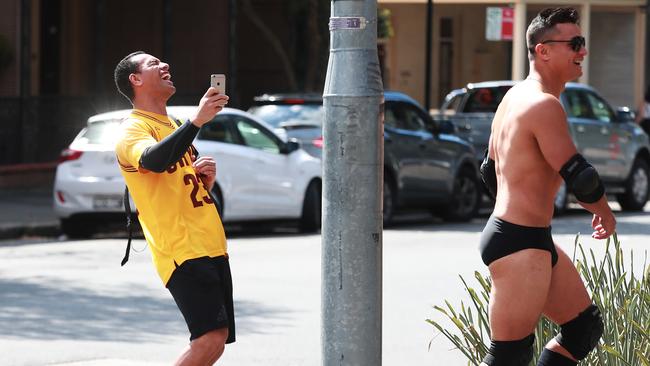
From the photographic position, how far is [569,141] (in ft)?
19.2

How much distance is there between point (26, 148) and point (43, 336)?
42.0ft

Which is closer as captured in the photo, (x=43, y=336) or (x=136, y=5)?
(x=43, y=336)

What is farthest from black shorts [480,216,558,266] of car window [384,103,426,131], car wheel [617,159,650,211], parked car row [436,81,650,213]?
car wheel [617,159,650,211]

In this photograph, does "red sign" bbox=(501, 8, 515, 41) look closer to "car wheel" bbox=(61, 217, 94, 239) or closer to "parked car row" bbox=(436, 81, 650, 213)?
"parked car row" bbox=(436, 81, 650, 213)

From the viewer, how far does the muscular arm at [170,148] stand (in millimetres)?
5914

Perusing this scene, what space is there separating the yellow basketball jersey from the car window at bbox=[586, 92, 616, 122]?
15.0m

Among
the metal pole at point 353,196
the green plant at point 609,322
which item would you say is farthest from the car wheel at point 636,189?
the metal pole at point 353,196

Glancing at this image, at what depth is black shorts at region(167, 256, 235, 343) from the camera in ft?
20.2

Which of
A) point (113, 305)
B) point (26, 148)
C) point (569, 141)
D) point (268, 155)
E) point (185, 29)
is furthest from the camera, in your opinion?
point (185, 29)

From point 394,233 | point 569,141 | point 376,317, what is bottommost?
point 394,233

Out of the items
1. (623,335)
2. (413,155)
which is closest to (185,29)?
(413,155)

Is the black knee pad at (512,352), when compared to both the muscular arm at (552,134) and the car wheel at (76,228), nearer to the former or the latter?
the muscular arm at (552,134)

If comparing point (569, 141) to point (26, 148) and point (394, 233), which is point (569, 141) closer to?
point (394, 233)

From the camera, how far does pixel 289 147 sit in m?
17.3
